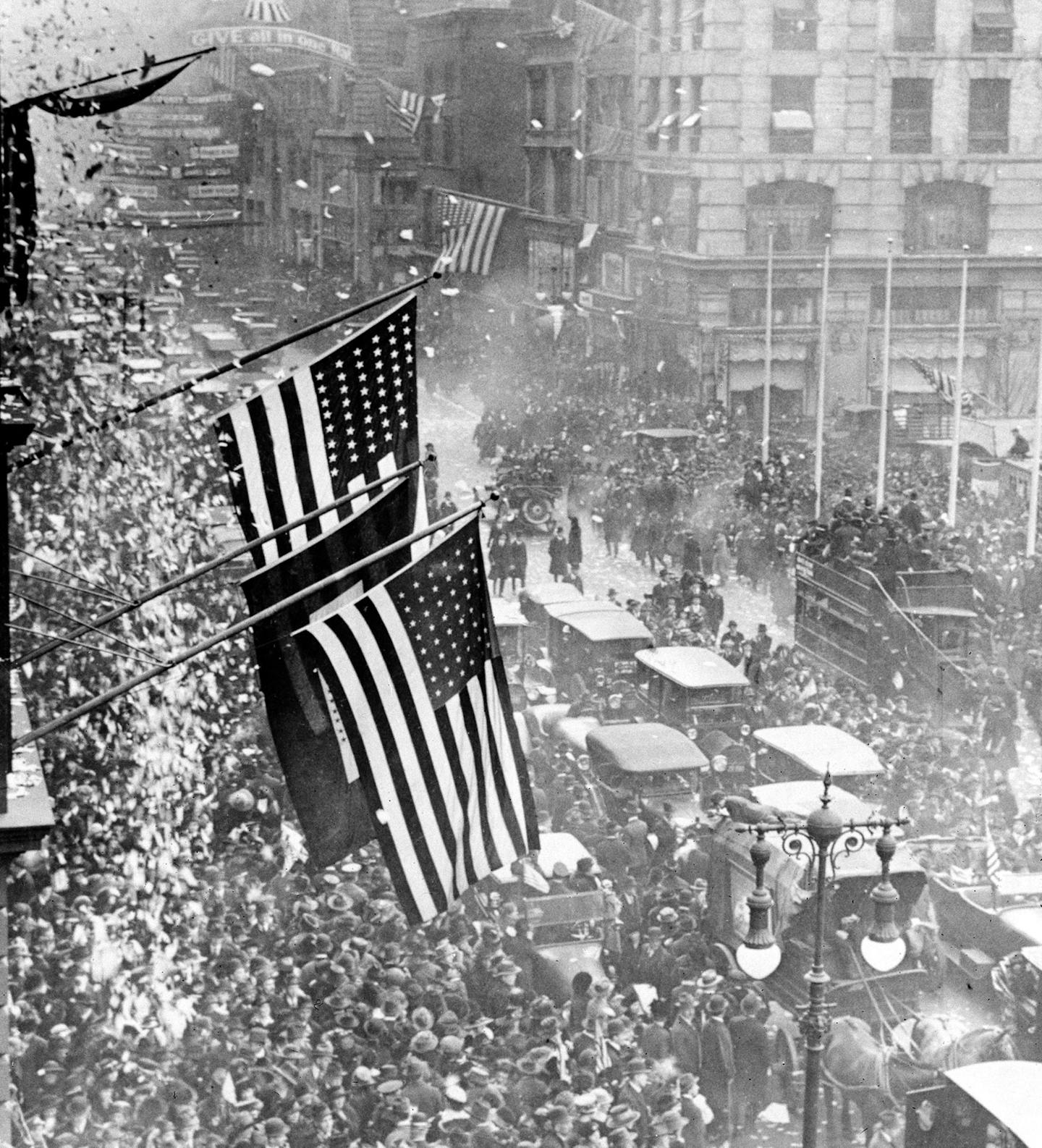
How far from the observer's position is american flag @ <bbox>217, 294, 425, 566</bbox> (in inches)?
378

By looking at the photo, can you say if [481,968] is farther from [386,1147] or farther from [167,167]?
[167,167]

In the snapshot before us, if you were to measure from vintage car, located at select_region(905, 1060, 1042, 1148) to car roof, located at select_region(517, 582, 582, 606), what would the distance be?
36.6 ft

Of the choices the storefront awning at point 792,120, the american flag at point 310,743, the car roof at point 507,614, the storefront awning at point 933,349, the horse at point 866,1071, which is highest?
the storefront awning at point 792,120

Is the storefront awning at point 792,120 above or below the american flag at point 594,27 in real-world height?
below

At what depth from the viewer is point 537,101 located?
30922mm

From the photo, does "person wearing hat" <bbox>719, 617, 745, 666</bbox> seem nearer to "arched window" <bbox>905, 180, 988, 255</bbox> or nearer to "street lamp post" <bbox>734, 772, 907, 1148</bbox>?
"street lamp post" <bbox>734, 772, 907, 1148</bbox>

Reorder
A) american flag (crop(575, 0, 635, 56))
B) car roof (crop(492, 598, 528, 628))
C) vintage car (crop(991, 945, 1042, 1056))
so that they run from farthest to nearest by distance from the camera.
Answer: american flag (crop(575, 0, 635, 56)) → car roof (crop(492, 598, 528, 628)) → vintage car (crop(991, 945, 1042, 1056))

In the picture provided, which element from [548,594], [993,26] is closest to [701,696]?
→ [548,594]

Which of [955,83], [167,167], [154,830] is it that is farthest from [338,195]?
[154,830]

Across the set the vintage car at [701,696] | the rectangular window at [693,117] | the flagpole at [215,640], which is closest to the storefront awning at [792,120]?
the rectangular window at [693,117]

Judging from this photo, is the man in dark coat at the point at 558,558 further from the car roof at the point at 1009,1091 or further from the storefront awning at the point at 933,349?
the car roof at the point at 1009,1091

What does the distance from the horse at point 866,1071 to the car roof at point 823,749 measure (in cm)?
436

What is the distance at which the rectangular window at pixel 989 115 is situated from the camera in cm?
3142

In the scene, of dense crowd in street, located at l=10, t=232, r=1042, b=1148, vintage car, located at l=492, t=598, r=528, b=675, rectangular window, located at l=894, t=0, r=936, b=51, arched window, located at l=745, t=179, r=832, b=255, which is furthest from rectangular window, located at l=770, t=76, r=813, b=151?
dense crowd in street, located at l=10, t=232, r=1042, b=1148
